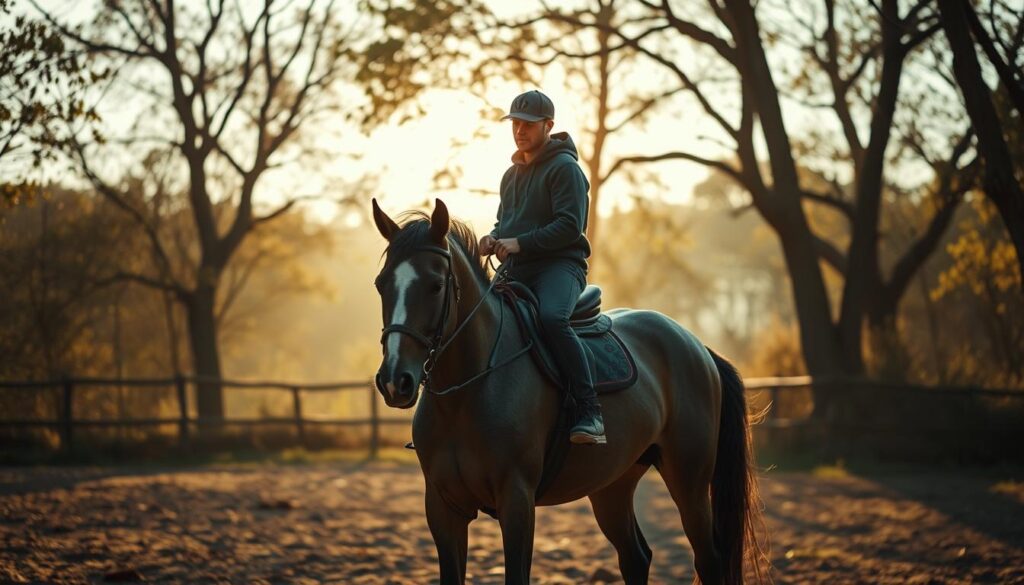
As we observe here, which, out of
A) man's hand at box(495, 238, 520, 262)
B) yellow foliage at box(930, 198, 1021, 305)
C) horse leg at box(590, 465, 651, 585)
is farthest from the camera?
yellow foliage at box(930, 198, 1021, 305)

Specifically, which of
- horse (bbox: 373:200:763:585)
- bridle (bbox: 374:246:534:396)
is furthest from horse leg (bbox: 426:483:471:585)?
bridle (bbox: 374:246:534:396)

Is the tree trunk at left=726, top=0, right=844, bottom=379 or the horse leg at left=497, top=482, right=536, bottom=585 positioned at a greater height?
the tree trunk at left=726, top=0, right=844, bottom=379

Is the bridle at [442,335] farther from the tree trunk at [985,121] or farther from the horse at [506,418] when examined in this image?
the tree trunk at [985,121]

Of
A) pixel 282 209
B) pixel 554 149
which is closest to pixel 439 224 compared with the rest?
pixel 554 149

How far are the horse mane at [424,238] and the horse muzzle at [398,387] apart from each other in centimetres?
59

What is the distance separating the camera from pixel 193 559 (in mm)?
8523

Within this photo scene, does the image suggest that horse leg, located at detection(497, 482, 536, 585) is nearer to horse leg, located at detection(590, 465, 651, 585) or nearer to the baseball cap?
horse leg, located at detection(590, 465, 651, 585)

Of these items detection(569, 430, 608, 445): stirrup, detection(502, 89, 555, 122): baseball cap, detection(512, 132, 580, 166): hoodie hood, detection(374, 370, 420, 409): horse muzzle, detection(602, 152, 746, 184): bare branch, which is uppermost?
detection(602, 152, 746, 184): bare branch

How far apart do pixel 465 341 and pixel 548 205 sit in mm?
953

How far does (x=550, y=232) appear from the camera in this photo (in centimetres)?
524

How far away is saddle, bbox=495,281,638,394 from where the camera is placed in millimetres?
5305

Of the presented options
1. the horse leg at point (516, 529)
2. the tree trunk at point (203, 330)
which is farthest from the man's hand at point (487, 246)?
the tree trunk at point (203, 330)

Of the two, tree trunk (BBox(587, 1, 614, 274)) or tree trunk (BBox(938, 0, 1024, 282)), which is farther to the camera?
tree trunk (BBox(587, 1, 614, 274))

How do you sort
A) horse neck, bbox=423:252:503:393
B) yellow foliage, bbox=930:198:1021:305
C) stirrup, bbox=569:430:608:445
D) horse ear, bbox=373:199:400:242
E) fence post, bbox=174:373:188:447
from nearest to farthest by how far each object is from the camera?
horse ear, bbox=373:199:400:242, horse neck, bbox=423:252:503:393, stirrup, bbox=569:430:608:445, yellow foliage, bbox=930:198:1021:305, fence post, bbox=174:373:188:447
